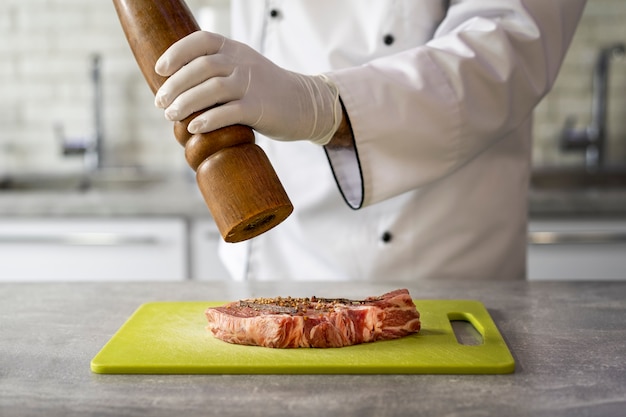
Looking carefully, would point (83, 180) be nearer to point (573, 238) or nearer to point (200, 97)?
point (573, 238)

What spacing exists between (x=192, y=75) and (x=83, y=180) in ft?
6.35

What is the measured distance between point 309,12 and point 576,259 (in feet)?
3.78

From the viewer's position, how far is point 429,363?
2.80 feet

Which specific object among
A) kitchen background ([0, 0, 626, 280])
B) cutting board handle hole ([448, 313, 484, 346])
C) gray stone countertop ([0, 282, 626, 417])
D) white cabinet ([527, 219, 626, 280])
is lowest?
white cabinet ([527, 219, 626, 280])

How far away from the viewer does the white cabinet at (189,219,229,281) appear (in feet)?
7.27

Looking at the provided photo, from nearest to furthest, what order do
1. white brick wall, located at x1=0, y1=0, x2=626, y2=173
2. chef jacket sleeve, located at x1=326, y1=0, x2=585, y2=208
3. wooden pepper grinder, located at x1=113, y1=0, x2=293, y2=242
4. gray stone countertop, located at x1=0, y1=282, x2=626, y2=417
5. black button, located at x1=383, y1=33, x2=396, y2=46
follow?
gray stone countertop, located at x1=0, y1=282, x2=626, y2=417 → wooden pepper grinder, located at x1=113, y1=0, x2=293, y2=242 → chef jacket sleeve, located at x1=326, y1=0, x2=585, y2=208 → black button, located at x1=383, y1=33, x2=396, y2=46 → white brick wall, located at x1=0, y1=0, x2=626, y2=173

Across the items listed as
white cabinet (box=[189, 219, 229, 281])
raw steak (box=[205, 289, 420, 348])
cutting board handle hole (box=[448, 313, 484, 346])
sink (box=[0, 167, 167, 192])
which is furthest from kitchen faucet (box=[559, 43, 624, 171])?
raw steak (box=[205, 289, 420, 348])

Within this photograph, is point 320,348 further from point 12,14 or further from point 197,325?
point 12,14

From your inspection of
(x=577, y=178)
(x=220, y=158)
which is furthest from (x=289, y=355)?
(x=577, y=178)

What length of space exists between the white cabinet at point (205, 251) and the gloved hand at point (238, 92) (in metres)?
1.14

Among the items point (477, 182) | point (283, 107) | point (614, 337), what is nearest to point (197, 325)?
point (283, 107)

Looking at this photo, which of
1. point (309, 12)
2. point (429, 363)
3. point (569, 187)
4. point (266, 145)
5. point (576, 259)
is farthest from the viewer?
point (569, 187)

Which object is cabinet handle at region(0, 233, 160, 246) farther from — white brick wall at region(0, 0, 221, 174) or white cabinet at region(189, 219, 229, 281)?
white brick wall at region(0, 0, 221, 174)

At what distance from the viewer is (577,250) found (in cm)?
218
